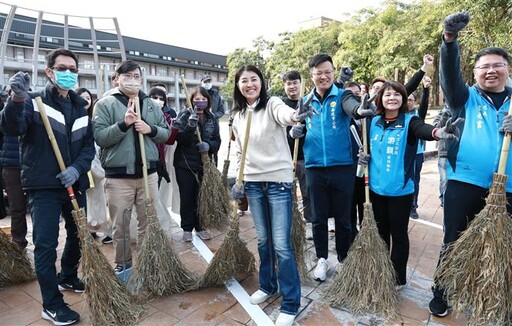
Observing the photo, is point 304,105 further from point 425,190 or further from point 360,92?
point 425,190

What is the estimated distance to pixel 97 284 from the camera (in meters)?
2.37

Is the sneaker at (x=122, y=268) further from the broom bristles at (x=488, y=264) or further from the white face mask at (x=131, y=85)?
the broom bristles at (x=488, y=264)

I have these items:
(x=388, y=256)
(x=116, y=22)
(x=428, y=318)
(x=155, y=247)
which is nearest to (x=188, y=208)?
(x=155, y=247)

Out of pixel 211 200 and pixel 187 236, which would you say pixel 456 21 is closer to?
pixel 211 200

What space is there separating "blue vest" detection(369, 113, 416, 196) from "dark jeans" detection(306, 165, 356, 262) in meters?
0.27

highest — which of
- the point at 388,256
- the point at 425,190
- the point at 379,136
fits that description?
the point at 379,136

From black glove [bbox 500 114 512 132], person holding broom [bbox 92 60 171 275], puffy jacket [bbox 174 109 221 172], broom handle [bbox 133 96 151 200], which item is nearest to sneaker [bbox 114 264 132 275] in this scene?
person holding broom [bbox 92 60 171 275]

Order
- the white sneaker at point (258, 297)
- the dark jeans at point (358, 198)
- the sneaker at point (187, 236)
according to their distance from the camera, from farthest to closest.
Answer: the sneaker at point (187, 236), the dark jeans at point (358, 198), the white sneaker at point (258, 297)

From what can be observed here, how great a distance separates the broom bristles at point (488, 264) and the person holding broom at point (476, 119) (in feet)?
0.36

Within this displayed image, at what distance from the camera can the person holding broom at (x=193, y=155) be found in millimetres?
3846

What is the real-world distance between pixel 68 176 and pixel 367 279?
2.35 metres

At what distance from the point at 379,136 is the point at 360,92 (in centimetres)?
201

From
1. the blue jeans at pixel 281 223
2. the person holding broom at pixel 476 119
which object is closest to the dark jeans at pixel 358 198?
the person holding broom at pixel 476 119

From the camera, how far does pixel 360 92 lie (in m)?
4.57
